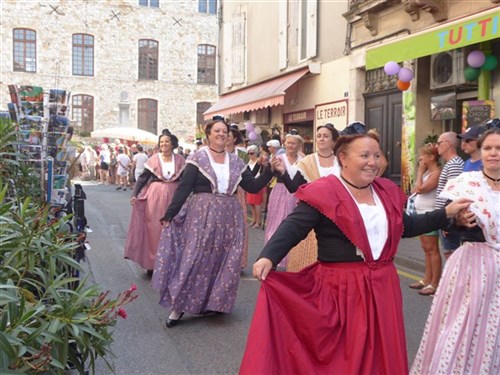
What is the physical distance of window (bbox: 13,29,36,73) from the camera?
115 ft

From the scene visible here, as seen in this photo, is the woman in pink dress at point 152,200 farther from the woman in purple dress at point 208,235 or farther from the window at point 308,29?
the window at point 308,29

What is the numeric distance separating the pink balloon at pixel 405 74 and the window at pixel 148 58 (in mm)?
28330

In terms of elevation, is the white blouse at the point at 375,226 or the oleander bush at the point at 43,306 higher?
the white blouse at the point at 375,226

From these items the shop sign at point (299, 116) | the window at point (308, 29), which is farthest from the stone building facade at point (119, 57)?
the window at point (308, 29)

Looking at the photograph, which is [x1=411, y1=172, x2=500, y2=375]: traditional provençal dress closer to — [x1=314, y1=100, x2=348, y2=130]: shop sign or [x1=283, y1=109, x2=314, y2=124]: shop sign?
[x1=314, y1=100, x2=348, y2=130]: shop sign

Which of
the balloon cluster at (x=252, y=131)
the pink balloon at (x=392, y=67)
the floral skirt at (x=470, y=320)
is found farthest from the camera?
the balloon cluster at (x=252, y=131)

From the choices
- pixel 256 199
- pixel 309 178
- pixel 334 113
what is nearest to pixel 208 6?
pixel 334 113

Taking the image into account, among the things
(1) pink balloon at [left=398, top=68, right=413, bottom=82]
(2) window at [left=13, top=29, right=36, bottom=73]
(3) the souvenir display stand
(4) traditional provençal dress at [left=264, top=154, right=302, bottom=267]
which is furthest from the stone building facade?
(3) the souvenir display stand

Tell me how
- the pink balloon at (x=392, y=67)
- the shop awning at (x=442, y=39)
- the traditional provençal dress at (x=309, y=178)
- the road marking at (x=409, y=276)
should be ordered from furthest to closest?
1. the pink balloon at (x=392, y=67)
2. the shop awning at (x=442, y=39)
3. the road marking at (x=409, y=276)
4. the traditional provençal dress at (x=309, y=178)

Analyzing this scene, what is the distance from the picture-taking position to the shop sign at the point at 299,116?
617 inches

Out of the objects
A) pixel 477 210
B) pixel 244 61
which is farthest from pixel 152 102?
pixel 477 210

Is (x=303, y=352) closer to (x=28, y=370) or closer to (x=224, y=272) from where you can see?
(x=28, y=370)

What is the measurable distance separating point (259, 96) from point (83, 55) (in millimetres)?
22761

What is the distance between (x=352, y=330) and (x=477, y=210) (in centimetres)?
99
